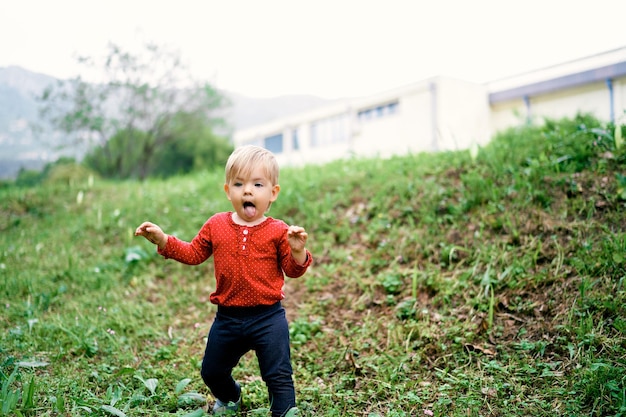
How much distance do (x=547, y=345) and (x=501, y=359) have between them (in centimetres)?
31

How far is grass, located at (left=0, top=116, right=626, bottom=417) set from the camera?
2.54 meters

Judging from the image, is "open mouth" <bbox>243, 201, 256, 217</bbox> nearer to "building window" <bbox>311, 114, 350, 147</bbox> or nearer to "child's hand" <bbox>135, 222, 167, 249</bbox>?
"child's hand" <bbox>135, 222, 167, 249</bbox>

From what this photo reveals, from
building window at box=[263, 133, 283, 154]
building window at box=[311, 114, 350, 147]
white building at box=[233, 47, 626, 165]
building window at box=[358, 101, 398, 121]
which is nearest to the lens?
white building at box=[233, 47, 626, 165]

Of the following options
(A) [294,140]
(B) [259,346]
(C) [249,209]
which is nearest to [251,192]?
(C) [249,209]

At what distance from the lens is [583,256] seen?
10.9ft

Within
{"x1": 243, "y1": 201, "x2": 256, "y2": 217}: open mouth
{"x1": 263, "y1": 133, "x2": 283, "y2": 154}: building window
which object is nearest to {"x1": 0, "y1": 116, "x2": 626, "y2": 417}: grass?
{"x1": 243, "y1": 201, "x2": 256, "y2": 217}: open mouth

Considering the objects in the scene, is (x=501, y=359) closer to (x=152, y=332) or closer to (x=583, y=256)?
(x=583, y=256)

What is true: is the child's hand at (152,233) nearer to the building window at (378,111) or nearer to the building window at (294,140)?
the building window at (378,111)

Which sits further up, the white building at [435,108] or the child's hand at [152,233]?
the white building at [435,108]

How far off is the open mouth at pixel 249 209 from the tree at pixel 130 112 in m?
15.2

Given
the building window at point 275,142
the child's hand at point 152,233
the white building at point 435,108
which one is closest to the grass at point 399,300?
the child's hand at point 152,233

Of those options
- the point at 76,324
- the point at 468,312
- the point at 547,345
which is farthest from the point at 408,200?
the point at 76,324

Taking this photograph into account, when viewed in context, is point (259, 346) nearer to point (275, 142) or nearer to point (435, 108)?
point (435, 108)

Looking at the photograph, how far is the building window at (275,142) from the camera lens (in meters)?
31.4
